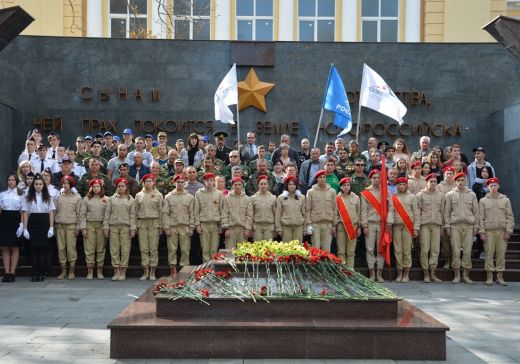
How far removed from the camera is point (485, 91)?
716 inches

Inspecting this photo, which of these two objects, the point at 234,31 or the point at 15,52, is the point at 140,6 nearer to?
the point at 234,31

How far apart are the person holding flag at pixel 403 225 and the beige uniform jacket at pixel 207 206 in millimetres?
2971

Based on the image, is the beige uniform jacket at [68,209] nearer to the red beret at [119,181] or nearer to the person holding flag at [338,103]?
the red beret at [119,181]

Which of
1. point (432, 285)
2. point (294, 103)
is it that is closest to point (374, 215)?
point (432, 285)

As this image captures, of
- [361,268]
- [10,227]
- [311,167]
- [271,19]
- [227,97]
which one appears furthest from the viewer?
[271,19]

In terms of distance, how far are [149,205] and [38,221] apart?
1899 millimetres

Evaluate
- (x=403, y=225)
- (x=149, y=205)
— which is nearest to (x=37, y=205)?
(x=149, y=205)

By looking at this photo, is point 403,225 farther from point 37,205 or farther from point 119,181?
point 37,205

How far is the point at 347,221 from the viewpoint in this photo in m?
12.0

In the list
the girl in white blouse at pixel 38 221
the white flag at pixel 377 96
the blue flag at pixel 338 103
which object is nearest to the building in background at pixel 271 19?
the white flag at pixel 377 96

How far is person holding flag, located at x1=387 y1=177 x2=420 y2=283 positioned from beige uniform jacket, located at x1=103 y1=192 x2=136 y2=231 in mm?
4468

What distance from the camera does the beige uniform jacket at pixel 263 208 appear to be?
12055 millimetres

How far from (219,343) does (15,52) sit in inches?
534

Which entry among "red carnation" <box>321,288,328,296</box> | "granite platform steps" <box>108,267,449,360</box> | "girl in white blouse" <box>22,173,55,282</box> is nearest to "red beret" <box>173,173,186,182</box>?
"girl in white blouse" <box>22,173,55,282</box>
